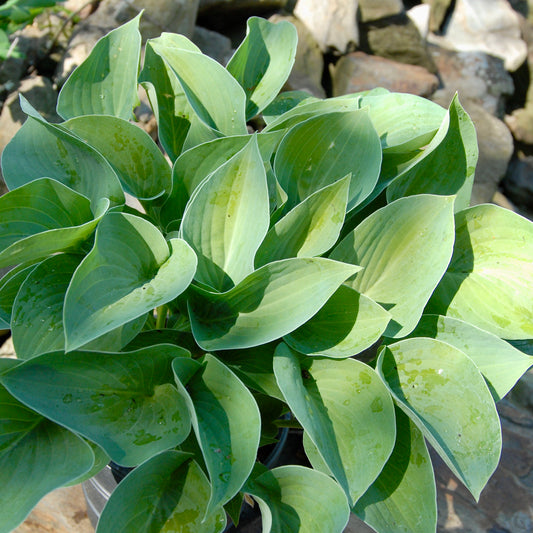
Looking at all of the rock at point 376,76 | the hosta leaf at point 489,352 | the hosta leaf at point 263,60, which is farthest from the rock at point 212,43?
the hosta leaf at point 489,352

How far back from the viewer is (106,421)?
2.00 feet

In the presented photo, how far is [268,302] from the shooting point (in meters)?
0.67

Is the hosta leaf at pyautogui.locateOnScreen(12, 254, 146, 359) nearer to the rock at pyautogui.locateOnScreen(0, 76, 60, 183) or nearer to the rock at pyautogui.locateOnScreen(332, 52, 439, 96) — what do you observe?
the rock at pyautogui.locateOnScreen(0, 76, 60, 183)

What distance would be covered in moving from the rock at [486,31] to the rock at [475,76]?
0.14 metres

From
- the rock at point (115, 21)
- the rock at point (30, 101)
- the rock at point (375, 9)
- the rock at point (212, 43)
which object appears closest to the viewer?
the rock at point (30, 101)

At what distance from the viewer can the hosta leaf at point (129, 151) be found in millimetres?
772

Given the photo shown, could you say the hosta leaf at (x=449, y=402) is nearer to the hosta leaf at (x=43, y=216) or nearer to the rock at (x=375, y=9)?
the hosta leaf at (x=43, y=216)

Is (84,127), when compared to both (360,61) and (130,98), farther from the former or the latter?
(360,61)

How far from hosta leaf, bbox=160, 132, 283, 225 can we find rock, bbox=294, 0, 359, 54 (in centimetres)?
218

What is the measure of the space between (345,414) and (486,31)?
11.6 feet

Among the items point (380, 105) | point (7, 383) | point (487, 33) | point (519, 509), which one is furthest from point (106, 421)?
point (487, 33)

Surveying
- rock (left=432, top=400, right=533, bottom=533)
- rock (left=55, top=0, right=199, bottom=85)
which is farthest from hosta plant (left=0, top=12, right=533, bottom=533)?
rock (left=55, top=0, right=199, bottom=85)

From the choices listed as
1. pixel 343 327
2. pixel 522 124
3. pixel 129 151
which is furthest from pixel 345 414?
pixel 522 124

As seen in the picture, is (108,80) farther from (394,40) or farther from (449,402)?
(394,40)
